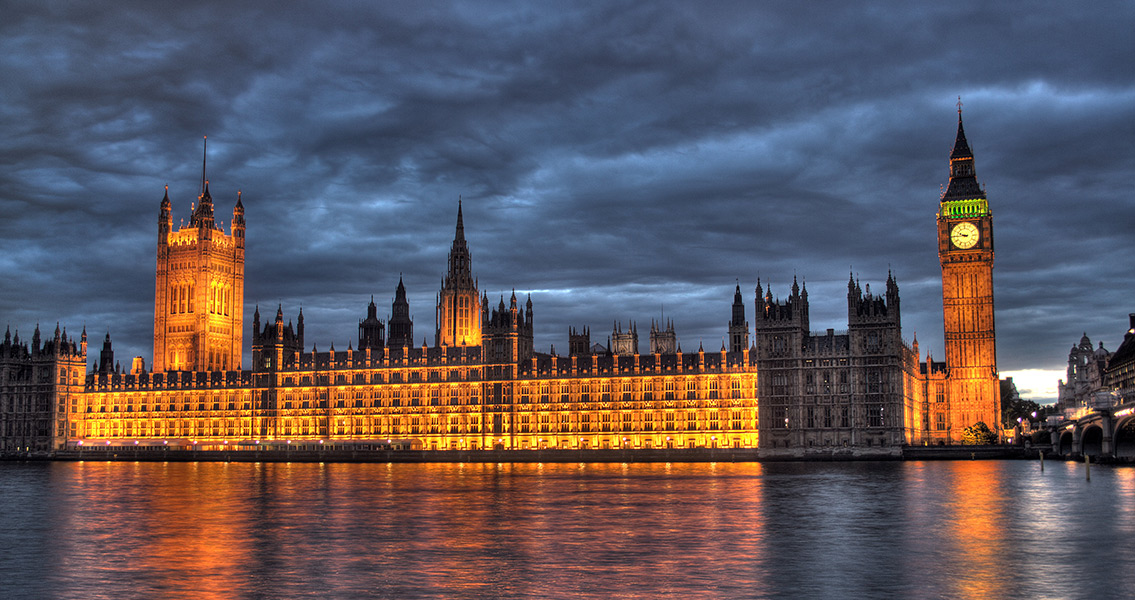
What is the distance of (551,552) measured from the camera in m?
40.3

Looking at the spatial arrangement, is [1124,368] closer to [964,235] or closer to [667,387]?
[964,235]

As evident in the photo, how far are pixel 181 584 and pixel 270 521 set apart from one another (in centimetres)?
2073

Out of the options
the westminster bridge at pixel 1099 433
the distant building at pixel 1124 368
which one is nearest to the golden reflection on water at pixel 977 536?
the westminster bridge at pixel 1099 433

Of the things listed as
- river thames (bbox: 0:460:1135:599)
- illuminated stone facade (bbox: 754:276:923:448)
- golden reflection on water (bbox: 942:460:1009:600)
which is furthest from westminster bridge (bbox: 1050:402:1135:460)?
river thames (bbox: 0:460:1135:599)

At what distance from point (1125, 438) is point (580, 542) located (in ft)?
401

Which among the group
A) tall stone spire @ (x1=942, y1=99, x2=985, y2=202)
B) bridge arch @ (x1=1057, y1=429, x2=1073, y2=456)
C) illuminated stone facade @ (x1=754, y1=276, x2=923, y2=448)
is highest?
tall stone spire @ (x1=942, y1=99, x2=985, y2=202)

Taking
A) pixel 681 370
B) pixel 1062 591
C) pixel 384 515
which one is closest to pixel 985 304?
pixel 681 370

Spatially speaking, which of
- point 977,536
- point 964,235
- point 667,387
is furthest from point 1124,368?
point 977,536

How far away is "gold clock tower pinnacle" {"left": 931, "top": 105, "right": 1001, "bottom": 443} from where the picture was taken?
18012 centimetres

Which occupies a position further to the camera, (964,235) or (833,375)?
(964,235)

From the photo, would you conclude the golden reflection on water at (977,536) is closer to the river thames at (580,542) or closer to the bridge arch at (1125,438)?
the river thames at (580,542)

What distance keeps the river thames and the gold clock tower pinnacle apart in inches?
4212

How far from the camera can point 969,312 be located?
18200cm

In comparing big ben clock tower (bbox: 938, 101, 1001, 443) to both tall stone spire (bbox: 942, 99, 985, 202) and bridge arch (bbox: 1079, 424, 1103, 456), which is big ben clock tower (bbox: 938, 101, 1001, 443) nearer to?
tall stone spire (bbox: 942, 99, 985, 202)
